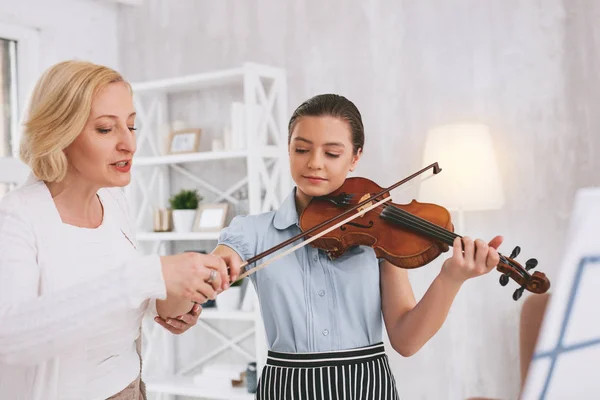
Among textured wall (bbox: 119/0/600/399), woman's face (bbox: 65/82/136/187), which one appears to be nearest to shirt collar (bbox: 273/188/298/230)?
woman's face (bbox: 65/82/136/187)

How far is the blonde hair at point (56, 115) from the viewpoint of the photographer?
1.26 metres

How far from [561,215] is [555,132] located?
339 mm

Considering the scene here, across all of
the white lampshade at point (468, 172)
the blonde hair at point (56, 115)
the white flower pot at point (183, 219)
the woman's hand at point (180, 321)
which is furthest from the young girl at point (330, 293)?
the white flower pot at point (183, 219)

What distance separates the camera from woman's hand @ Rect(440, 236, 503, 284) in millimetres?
1404

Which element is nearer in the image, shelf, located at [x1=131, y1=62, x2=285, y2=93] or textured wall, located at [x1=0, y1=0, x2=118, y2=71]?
shelf, located at [x1=131, y1=62, x2=285, y2=93]

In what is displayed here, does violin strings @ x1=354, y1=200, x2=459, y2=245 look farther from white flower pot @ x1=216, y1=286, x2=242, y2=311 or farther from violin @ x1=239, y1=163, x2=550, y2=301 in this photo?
white flower pot @ x1=216, y1=286, x2=242, y2=311

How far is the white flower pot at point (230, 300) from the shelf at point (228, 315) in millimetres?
32

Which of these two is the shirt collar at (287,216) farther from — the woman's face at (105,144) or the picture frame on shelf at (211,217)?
the picture frame on shelf at (211,217)

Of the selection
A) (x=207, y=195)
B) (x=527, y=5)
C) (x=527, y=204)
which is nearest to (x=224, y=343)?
(x=207, y=195)

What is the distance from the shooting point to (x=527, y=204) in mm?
2781

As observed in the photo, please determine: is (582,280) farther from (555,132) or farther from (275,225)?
(555,132)

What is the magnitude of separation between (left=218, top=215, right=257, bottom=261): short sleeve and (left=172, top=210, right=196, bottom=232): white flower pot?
1.93m

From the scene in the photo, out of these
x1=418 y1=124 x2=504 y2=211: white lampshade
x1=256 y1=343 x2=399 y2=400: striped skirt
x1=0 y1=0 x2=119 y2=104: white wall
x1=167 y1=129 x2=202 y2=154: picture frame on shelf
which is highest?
x1=0 y1=0 x2=119 y2=104: white wall

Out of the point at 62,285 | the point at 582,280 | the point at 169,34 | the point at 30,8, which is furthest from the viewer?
the point at 169,34
